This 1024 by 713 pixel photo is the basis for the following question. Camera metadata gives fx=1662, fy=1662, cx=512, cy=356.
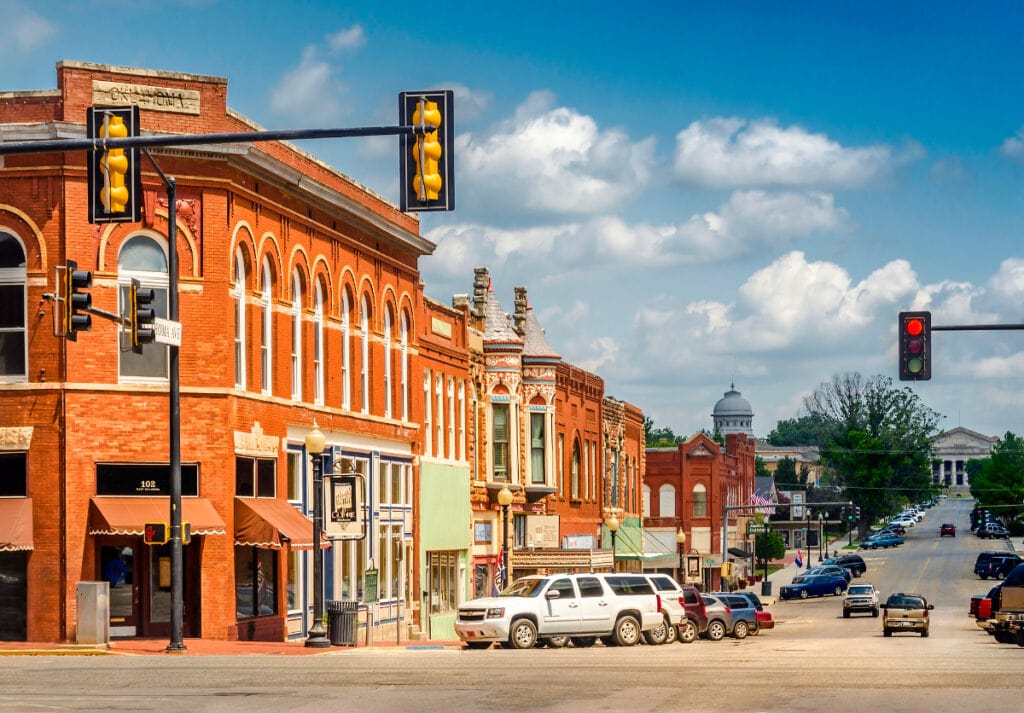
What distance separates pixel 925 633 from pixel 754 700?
32.8 metres

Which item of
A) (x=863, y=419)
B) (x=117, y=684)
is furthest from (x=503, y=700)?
(x=863, y=419)

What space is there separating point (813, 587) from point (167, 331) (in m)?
67.9

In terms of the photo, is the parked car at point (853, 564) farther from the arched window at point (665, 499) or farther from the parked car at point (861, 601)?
the parked car at point (861, 601)

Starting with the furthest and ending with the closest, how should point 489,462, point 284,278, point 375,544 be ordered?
point 489,462
point 375,544
point 284,278

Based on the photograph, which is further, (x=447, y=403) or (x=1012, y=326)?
(x=447, y=403)

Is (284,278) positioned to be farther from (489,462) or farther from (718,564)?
(718,564)

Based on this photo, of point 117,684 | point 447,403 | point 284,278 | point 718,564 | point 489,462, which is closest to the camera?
point 117,684

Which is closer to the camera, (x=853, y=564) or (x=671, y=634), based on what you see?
(x=671, y=634)

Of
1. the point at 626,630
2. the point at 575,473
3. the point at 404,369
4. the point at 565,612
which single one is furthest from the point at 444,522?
the point at 565,612

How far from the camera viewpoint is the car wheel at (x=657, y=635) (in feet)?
128

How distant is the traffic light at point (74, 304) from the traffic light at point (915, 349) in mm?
14893

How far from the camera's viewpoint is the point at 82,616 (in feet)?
107

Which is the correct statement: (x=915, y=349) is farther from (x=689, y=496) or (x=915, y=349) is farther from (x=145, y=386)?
(x=689, y=496)

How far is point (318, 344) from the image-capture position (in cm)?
4356
